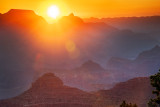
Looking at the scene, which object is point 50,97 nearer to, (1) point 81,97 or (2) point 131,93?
(1) point 81,97

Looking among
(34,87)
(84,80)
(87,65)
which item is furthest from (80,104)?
(87,65)

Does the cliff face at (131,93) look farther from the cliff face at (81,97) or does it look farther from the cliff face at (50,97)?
the cliff face at (50,97)

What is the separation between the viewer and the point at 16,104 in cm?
7875

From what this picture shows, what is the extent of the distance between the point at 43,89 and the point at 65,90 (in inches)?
248

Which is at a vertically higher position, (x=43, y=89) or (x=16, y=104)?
(x=43, y=89)

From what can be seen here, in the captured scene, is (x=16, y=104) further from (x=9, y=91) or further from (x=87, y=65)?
(x=87, y=65)

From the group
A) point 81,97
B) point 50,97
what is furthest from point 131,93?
point 50,97

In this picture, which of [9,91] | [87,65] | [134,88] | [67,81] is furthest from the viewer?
[87,65]

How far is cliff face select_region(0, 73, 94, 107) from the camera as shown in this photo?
7931 cm

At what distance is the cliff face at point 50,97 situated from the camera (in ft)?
260

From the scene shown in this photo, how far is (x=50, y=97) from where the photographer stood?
279ft

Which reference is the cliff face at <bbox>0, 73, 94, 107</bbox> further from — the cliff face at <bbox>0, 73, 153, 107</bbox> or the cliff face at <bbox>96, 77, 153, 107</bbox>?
the cliff face at <bbox>96, 77, 153, 107</bbox>

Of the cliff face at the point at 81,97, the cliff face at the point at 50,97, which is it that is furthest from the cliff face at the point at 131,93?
the cliff face at the point at 50,97

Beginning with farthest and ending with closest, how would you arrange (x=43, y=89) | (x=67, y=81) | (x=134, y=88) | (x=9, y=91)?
(x=67, y=81), (x=9, y=91), (x=43, y=89), (x=134, y=88)
